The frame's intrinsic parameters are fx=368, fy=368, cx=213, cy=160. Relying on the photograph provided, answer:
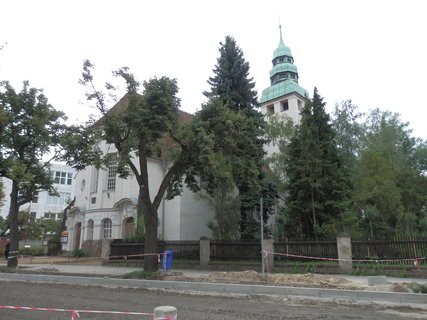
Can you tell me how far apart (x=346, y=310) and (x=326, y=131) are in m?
18.9

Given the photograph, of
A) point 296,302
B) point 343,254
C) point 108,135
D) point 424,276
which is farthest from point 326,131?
point 296,302

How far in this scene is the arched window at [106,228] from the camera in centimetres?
3055

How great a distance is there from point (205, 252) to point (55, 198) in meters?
51.6

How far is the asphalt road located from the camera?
806 centimetres

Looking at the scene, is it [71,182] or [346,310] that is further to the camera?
[71,182]

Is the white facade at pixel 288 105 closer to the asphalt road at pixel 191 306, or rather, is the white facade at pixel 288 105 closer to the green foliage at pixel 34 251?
the green foliage at pixel 34 251

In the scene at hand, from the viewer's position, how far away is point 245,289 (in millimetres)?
12156

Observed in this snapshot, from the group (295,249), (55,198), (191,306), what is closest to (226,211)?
(295,249)

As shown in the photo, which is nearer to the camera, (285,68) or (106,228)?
(106,228)

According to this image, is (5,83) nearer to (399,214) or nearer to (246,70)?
(246,70)

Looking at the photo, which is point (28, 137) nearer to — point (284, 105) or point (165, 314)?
point (165, 314)

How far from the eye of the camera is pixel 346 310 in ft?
29.4

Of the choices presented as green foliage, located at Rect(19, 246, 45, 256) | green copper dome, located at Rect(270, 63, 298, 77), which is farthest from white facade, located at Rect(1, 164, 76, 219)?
green copper dome, located at Rect(270, 63, 298, 77)

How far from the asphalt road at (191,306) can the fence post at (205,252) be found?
7.88m
